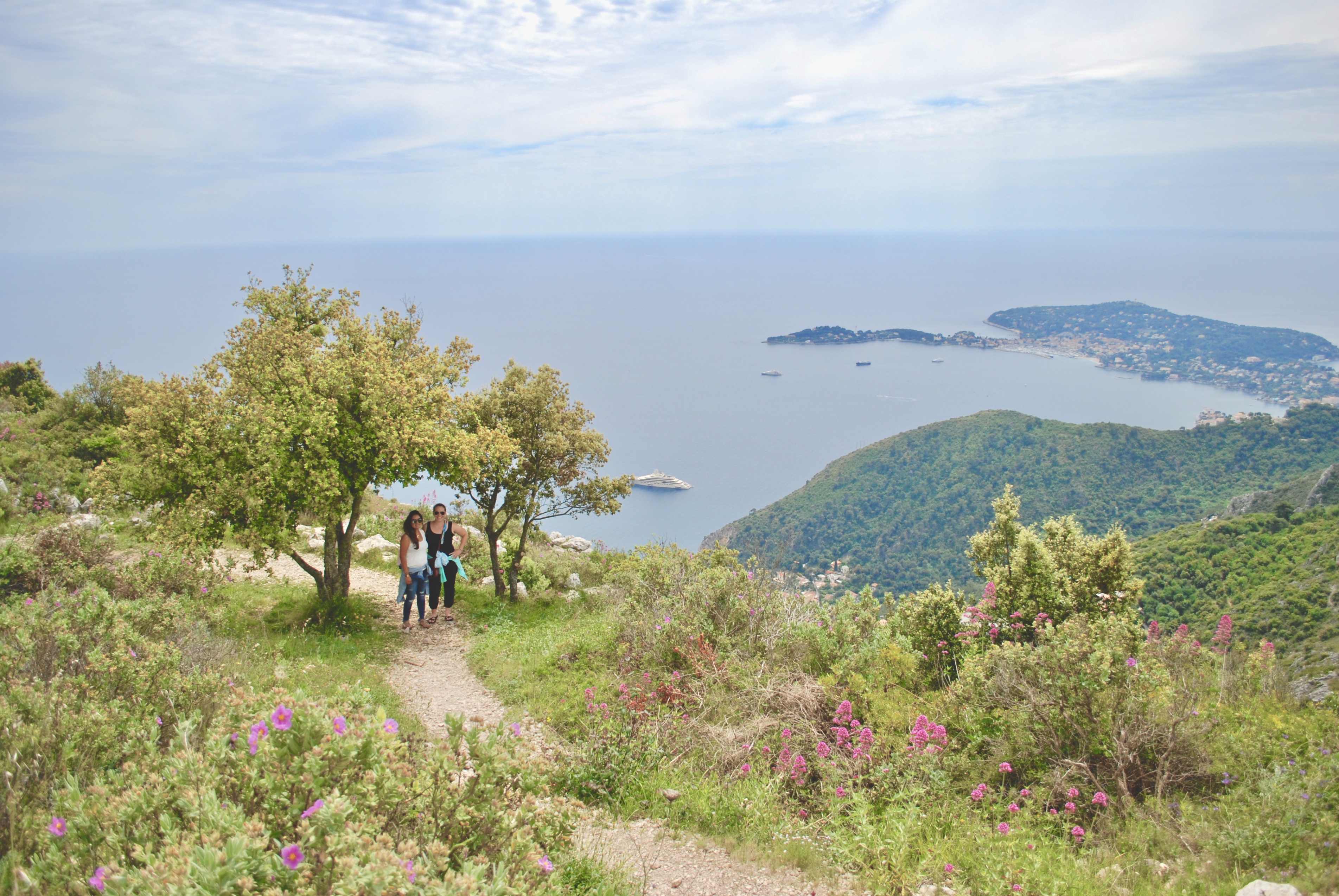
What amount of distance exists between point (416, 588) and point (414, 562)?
1.49 ft

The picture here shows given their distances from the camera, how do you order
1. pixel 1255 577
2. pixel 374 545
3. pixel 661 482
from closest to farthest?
pixel 374 545 < pixel 1255 577 < pixel 661 482

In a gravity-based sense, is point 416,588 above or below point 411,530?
below

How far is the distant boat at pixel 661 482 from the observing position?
78.2 m

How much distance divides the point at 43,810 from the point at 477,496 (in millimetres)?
9025

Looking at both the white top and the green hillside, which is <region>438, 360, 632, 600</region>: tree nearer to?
the white top

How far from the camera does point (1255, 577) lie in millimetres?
20016

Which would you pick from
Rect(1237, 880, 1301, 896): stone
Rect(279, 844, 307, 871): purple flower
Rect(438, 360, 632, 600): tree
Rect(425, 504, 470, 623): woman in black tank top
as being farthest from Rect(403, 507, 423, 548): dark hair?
Rect(1237, 880, 1301, 896): stone

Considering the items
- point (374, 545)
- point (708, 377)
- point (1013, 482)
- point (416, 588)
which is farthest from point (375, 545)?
point (708, 377)

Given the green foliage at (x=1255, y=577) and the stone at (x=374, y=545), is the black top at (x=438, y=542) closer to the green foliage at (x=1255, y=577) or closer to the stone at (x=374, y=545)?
the stone at (x=374, y=545)

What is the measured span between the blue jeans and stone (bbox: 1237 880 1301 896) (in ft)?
28.5

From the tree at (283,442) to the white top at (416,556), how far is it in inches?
32.8

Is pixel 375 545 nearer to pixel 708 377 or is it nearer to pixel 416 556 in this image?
pixel 416 556

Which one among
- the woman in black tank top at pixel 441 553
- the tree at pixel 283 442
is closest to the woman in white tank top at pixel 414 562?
the woman in black tank top at pixel 441 553

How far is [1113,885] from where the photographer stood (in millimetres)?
3959
